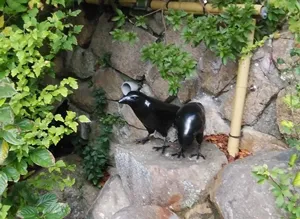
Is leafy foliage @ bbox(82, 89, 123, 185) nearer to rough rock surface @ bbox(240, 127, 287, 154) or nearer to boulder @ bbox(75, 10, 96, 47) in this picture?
boulder @ bbox(75, 10, 96, 47)

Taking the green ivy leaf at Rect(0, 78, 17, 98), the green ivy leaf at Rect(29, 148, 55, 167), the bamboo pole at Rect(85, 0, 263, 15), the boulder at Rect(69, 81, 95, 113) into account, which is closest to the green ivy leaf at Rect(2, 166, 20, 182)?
the green ivy leaf at Rect(29, 148, 55, 167)

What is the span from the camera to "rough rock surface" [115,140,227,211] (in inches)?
105

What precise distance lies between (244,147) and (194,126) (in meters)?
0.48

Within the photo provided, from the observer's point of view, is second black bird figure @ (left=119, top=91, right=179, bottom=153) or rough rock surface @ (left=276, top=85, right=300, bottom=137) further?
second black bird figure @ (left=119, top=91, right=179, bottom=153)

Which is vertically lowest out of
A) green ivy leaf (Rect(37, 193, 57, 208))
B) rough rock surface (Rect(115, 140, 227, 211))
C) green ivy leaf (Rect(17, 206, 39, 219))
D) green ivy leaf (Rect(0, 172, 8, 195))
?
rough rock surface (Rect(115, 140, 227, 211))

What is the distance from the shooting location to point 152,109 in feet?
9.77

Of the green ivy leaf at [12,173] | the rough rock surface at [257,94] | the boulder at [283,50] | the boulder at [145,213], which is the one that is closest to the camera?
the green ivy leaf at [12,173]

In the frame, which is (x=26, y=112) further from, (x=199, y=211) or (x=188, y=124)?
(x=199, y=211)

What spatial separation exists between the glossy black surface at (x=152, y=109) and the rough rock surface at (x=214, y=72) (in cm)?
33

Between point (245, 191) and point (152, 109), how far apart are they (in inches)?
34.3

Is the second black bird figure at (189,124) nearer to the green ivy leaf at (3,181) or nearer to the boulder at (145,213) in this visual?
the boulder at (145,213)

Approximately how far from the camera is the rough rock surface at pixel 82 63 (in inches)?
155

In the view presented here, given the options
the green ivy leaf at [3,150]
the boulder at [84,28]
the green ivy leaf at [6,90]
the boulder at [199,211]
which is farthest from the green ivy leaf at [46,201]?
the boulder at [84,28]

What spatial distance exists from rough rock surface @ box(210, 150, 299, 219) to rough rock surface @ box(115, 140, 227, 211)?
10 cm
